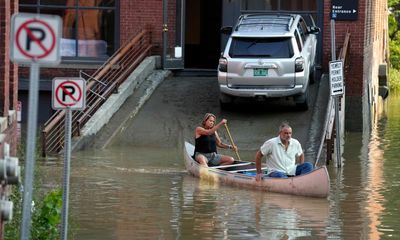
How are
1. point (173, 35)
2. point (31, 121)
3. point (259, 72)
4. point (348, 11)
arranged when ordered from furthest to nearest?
point (173, 35) < point (348, 11) < point (259, 72) < point (31, 121)

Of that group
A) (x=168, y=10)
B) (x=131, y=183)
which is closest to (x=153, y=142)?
(x=131, y=183)

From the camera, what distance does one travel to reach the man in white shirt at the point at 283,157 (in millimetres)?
18891

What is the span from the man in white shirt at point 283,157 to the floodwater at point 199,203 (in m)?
0.56

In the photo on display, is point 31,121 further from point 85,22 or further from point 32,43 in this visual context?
point 85,22

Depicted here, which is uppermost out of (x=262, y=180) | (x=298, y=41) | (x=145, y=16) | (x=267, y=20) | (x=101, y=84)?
(x=145, y=16)

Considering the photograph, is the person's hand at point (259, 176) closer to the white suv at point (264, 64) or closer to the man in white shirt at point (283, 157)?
the man in white shirt at point (283, 157)

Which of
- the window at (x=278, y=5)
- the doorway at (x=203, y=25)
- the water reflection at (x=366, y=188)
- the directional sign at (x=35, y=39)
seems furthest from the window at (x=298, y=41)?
the directional sign at (x=35, y=39)

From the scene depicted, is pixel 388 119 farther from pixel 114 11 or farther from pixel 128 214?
pixel 128 214

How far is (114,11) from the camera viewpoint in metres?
31.4

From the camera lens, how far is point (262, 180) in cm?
1906

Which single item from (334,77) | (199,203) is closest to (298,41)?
(334,77)

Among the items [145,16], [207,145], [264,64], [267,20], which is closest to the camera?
[207,145]

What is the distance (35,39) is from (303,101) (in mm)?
17697

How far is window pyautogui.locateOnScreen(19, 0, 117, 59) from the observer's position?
31.3 m
